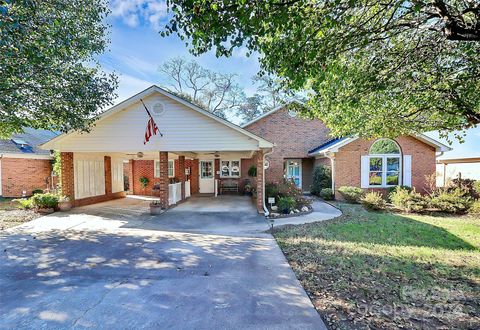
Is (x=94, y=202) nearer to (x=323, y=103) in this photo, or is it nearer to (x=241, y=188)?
(x=241, y=188)

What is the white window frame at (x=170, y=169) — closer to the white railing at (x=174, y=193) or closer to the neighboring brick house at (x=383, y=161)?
the white railing at (x=174, y=193)

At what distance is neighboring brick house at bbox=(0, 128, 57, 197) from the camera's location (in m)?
16.2

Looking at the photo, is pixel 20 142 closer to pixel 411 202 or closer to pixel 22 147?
pixel 22 147

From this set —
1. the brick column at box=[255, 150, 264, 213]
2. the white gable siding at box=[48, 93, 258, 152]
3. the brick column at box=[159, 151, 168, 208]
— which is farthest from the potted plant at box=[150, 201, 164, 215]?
the brick column at box=[255, 150, 264, 213]

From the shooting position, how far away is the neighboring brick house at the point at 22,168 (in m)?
16.2

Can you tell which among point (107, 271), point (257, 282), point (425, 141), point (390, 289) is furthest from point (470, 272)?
point (425, 141)

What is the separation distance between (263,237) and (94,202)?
10907 millimetres

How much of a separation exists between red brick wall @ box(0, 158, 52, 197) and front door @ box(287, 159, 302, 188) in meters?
17.9

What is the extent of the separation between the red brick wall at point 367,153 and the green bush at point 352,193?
969 mm

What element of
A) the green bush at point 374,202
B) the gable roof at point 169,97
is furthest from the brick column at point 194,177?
the green bush at point 374,202

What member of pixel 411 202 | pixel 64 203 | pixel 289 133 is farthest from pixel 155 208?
pixel 411 202

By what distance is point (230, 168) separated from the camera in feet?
60.3

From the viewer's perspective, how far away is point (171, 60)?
106 feet

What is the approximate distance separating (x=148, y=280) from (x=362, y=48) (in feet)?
23.4
